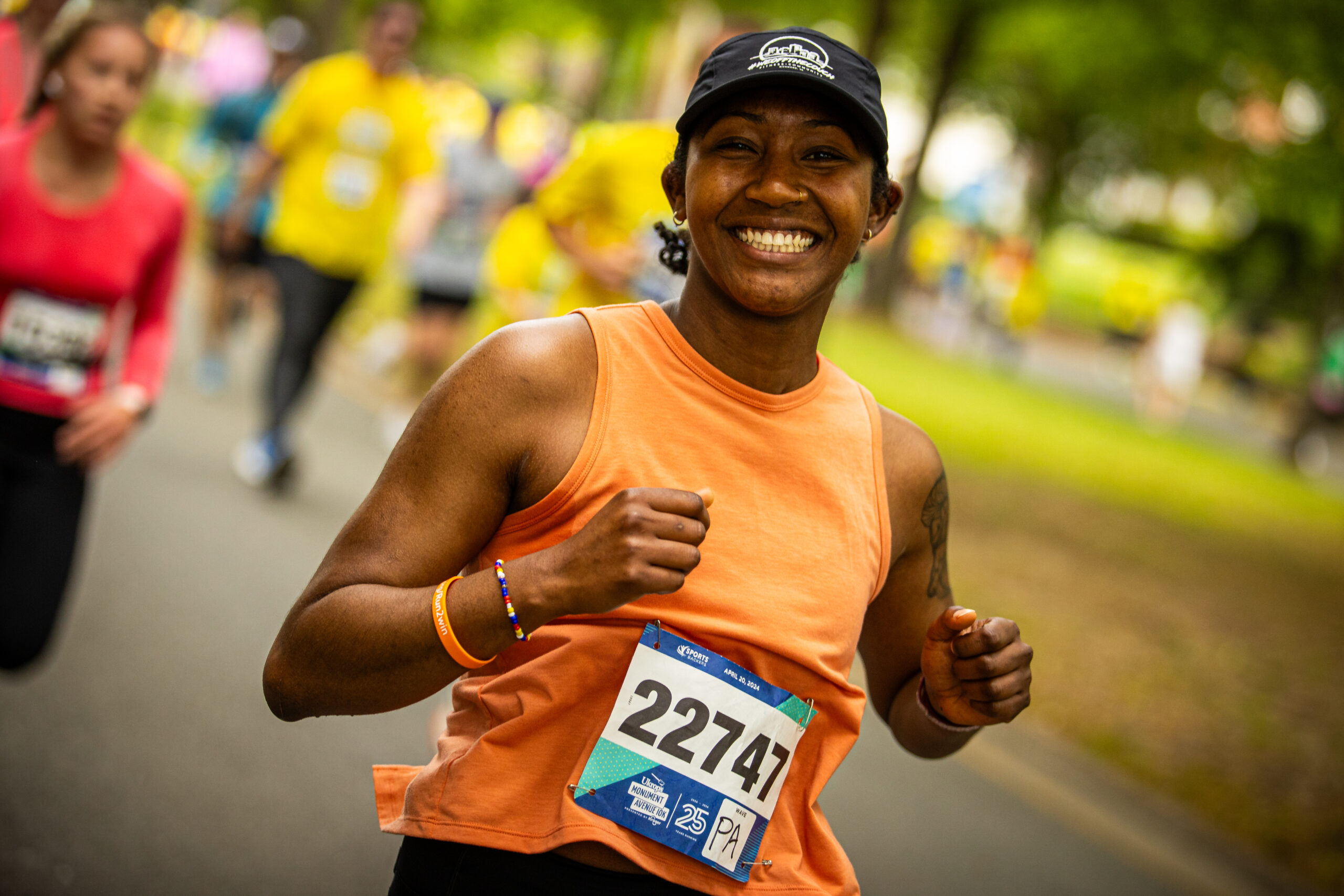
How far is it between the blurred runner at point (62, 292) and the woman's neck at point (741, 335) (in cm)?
210

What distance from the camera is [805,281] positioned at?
6.58 ft

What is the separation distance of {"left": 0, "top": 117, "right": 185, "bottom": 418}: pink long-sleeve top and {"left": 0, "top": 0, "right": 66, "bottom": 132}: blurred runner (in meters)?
0.56

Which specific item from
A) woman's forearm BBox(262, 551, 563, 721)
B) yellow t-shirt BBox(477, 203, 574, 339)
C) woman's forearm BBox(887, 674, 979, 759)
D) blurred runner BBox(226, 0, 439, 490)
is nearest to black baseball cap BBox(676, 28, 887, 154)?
woman's forearm BBox(262, 551, 563, 721)

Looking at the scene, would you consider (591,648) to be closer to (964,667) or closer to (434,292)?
(964,667)

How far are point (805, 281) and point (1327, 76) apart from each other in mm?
14385

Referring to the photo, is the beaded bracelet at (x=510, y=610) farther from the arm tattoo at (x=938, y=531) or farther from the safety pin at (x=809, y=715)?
the arm tattoo at (x=938, y=531)

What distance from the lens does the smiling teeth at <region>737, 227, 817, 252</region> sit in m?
1.98

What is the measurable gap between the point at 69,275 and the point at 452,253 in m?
5.77

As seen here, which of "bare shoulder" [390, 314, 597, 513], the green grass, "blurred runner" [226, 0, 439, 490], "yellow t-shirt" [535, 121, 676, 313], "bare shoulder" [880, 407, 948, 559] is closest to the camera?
"bare shoulder" [390, 314, 597, 513]

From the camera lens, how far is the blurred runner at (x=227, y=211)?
9586 millimetres

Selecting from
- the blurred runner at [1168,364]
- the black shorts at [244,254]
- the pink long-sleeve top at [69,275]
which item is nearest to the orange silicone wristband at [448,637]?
the pink long-sleeve top at [69,275]

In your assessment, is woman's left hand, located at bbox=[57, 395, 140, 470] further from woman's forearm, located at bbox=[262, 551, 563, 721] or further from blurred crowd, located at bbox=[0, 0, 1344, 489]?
woman's forearm, located at bbox=[262, 551, 563, 721]

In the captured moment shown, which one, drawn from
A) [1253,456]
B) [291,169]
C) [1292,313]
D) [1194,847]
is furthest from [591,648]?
[1292,313]

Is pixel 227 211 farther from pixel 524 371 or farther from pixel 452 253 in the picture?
pixel 524 371
